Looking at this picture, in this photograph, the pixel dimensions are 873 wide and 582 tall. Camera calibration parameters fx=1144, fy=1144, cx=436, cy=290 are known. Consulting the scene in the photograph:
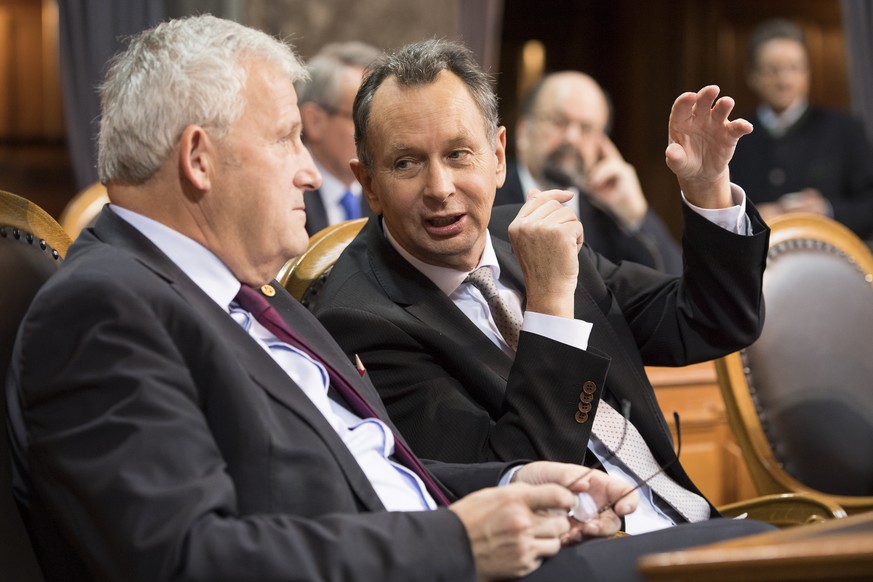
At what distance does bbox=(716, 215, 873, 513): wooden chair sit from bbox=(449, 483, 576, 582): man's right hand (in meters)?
1.04

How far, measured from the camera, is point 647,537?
1.44m

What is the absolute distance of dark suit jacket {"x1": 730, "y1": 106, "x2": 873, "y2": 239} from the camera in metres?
5.00

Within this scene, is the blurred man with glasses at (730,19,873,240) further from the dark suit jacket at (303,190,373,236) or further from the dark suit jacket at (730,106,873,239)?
the dark suit jacket at (303,190,373,236)

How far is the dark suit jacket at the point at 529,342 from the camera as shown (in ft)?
5.58

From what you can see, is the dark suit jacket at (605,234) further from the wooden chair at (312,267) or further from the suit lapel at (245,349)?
the suit lapel at (245,349)

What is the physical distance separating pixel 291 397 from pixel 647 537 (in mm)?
482

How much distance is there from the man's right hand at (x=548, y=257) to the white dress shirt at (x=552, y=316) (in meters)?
0.03

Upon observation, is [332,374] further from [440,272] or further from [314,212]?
[314,212]

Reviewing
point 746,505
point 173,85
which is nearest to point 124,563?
point 173,85

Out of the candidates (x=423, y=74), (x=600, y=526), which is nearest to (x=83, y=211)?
(x=423, y=74)

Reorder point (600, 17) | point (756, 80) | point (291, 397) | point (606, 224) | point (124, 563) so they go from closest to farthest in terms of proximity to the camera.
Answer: point (124, 563)
point (291, 397)
point (606, 224)
point (756, 80)
point (600, 17)

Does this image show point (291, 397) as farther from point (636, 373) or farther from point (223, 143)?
point (636, 373)

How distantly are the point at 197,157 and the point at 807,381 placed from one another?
54.3 inches

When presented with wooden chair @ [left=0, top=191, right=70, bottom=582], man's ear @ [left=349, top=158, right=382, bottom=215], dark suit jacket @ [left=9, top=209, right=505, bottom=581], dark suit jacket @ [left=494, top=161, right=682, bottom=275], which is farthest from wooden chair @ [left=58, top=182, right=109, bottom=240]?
dark suit jacket @ [left=9, top=209, right=505, bottom=581]
